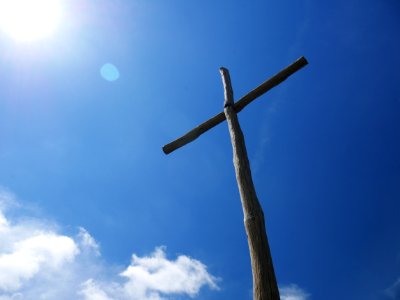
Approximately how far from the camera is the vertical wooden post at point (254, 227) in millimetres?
3008

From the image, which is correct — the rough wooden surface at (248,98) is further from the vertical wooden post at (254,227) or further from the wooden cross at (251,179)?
the vertical wooden post at (254,227)

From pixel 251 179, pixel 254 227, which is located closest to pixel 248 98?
pixel 251 179

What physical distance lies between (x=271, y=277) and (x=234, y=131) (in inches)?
93.2

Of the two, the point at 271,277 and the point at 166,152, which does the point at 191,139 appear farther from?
the point at 271,277

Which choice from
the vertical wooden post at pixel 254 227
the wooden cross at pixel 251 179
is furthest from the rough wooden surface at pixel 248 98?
the vertical wooden post at pixel 254 227

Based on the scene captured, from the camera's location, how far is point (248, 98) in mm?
5469

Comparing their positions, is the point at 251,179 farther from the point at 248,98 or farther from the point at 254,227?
the point at 248,98

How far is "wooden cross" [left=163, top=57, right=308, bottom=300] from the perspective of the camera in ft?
10.0

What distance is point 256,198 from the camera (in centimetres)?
380

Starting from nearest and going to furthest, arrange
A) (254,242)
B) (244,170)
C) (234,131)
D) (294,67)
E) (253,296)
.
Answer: (253,296), (254,242), (244,170), (234,131), (294,67)

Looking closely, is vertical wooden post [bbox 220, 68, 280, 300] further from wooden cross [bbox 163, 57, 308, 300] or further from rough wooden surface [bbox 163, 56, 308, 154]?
rough wooden surface [bbox 163, 56, 308, 154]

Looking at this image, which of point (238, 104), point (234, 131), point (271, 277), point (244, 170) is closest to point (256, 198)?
point (244, 170)

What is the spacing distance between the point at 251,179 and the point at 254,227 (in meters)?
0.78

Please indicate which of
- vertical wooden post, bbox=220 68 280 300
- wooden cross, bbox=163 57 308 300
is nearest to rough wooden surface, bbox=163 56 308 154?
wooden cross, bbox=163 57 308 300
